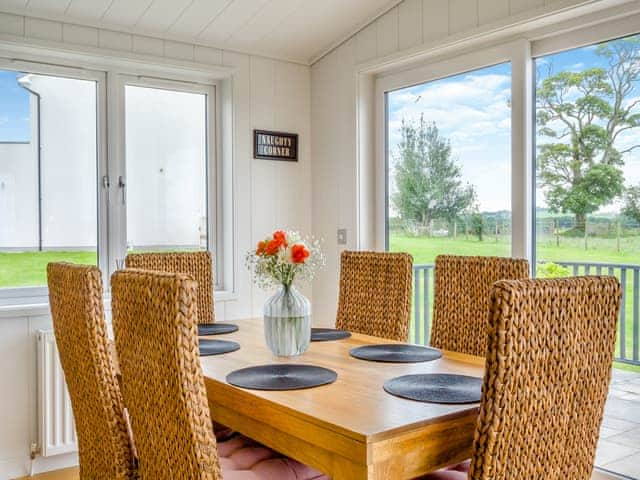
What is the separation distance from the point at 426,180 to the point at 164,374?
2420 millimetres

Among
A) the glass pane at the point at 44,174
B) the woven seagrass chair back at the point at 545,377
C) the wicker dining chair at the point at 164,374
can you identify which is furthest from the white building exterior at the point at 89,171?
the woven seagrass chair back at the point at 545,377

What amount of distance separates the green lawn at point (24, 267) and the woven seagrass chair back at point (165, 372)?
1996 mm

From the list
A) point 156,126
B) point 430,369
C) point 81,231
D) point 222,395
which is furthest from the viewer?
point 156,126

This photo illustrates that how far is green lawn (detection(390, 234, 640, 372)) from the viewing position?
2574mm

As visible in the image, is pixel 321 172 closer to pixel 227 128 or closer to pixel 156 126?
pixel 227 128

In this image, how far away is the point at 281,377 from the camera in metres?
1.77

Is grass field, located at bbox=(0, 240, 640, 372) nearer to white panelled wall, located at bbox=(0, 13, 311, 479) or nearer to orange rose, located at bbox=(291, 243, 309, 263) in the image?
white panelled wall, located at bbox=(0, 13, 311, 479)

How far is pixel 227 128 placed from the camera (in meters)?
3.81

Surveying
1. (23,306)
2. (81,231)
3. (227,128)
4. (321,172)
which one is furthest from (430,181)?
(23,306)

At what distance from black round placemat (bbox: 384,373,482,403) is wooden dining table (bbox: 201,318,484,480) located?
0.03m

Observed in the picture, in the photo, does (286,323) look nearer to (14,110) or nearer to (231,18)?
(231,18)

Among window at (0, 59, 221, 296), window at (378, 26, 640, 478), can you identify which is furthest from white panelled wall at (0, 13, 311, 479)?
window at (378, 26, 640, 478)

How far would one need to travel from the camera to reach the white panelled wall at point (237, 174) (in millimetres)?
3076

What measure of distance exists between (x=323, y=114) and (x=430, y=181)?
910mm
